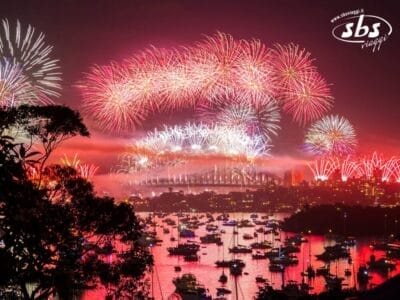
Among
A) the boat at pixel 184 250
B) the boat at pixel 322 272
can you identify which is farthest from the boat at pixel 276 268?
the boat at pixel 184 250

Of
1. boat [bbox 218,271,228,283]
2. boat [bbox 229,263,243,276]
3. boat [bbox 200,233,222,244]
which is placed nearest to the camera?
boat [bbox 218,271,228,283]

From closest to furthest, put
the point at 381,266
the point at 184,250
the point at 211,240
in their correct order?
the point at 381,266
the point at 184,250
the point at 211,240

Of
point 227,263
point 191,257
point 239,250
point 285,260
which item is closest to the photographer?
point 227,263

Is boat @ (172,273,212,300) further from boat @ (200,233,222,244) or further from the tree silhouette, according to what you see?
boat @ (200,233,222,244)

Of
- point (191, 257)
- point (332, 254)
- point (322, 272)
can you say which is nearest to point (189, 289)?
point (322, 272)

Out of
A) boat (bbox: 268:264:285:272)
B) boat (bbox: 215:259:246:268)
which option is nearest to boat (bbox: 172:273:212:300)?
boat (bbox: 215:259:246:268)

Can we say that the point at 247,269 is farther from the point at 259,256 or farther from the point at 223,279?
the point at 223,279

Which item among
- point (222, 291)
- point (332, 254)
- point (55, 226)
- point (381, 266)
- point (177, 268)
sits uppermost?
point (55, 226)

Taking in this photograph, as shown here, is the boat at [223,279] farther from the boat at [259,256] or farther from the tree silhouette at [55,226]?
the tree silhouette at [55,226]

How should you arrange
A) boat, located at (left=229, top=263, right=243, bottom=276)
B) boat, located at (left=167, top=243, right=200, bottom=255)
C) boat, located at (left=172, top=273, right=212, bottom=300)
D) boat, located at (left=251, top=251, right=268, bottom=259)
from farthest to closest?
boat, located at (left=167, top=243, right=200, bottom=255), boat, located at (left=251, top=251, right=268, bottom=259), boat, located at (left=229, top=263, right=243, bottom=276), boat, located at (left=172, top=273, right=212, bottom=300)

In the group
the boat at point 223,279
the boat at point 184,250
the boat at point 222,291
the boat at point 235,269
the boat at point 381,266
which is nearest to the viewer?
the boat at point 222,291

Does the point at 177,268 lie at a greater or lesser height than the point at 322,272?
lesser

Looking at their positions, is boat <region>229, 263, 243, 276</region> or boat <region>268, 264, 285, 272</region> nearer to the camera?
boat <region>229, 263, 243, 276</region>
